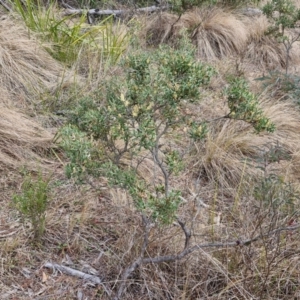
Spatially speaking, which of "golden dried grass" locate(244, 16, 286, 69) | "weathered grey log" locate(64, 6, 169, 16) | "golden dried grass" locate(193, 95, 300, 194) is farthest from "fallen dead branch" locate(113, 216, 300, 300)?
"golden dried grass" locate(244, 16, 286, 69)

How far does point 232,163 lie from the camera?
364 cm

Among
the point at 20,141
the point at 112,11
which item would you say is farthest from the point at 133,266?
the point at 112,11

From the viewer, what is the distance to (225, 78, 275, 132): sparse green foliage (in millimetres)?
2262

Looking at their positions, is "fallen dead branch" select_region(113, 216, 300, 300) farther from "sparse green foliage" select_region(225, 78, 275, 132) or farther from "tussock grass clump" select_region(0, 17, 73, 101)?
"tussock grass clump" select_region(0, 17, 73, 101)

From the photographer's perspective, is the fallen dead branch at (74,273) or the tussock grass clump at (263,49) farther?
the tussock grass clump at (263,49)

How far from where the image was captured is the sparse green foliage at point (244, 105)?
2.26 metres

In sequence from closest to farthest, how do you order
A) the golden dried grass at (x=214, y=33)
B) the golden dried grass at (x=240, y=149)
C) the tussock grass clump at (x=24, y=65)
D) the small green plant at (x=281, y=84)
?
the golden dried grass at (x=240, y=149) < the tussock grass clump at (x=24, y=65) < the small green plant at (x=281, y=84) < the golden dried grass at (x=214, y=33)

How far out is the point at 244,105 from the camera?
7.43 feet

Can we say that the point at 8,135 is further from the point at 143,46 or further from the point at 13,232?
the point at 143,46

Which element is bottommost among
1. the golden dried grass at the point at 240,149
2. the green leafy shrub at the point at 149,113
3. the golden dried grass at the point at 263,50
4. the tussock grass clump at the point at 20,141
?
the golden dried grass at the point at 263,50

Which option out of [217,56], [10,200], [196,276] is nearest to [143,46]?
[217,56]

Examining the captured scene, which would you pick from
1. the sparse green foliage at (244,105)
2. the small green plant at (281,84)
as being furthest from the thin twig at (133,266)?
the small green plant at (281,84)

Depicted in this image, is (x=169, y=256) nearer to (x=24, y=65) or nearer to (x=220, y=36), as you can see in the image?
(x=24, y=65)

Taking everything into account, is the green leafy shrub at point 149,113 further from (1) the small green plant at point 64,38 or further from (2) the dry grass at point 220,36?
(2) the dry grass at point 220,36
